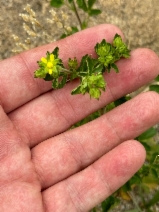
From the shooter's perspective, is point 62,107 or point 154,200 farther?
point 154,200

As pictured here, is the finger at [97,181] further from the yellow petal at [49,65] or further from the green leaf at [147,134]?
the yellow petal at [49,65]

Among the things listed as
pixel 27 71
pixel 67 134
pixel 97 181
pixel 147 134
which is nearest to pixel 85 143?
pixel 67 134

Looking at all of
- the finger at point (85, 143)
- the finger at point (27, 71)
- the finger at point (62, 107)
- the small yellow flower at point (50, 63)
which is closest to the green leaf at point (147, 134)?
the finger at point (85, 143)

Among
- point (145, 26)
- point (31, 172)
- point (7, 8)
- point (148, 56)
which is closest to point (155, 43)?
point (145, 26)

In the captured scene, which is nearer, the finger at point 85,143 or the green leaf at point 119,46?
the green leaf at point 119,46

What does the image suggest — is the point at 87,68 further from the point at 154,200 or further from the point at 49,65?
the point at 154,200

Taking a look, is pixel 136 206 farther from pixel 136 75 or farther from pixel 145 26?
pixel 145 26

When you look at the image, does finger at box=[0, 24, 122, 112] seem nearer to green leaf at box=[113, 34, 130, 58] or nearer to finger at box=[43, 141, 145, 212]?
green leaf at box=[113, 34, 130, 58]
